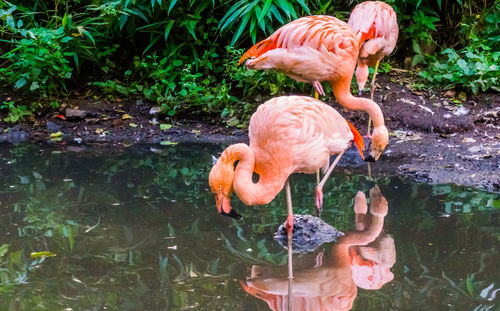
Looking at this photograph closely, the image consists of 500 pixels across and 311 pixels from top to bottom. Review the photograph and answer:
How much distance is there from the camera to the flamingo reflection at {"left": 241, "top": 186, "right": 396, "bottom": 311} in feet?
10.4

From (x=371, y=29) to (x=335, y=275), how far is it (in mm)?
3194

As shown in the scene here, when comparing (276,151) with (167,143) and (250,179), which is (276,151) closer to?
(250,179)

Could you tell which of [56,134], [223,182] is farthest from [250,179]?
[56,134]

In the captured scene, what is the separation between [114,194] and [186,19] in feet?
10.5

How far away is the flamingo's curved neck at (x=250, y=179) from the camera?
366 centimetres

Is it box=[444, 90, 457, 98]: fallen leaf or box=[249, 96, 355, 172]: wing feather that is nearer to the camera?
box=[249, 96, 355, 172]: wing feather

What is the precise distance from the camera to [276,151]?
378cm

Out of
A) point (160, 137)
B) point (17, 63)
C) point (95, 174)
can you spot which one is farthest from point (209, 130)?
point (17, 63)

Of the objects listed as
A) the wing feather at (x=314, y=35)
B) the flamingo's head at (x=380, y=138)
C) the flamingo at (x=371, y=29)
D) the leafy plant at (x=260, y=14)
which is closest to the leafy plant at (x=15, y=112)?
the leafy plant at (x=260, y=14)

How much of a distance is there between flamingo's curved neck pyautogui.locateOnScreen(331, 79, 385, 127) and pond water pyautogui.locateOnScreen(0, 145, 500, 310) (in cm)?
64

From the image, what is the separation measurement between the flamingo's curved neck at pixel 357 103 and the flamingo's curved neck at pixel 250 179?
1.12 m

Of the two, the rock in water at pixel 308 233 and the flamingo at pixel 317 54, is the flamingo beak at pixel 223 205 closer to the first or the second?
the rock in water at pixel 308 233

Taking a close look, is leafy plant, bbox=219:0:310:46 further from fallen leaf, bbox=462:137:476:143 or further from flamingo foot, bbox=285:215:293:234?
flamingo foot, bbox=285:215:293:234

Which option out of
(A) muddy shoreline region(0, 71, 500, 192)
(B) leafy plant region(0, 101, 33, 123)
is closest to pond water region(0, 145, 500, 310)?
(A) muddy shoreline region(0, 71, 500, 192)
